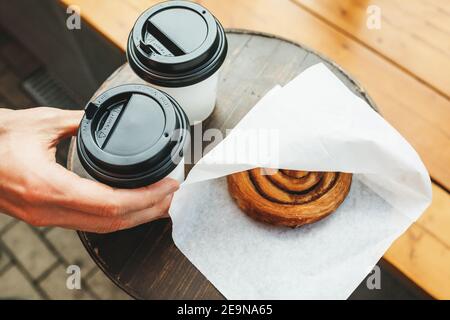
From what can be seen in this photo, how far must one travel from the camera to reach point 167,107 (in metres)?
0.84

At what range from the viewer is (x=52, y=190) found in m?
0.84

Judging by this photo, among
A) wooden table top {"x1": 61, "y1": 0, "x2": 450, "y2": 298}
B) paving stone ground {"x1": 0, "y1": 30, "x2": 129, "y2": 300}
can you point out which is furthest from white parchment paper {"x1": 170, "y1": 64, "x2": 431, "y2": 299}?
paving stone ground {"x1": 0, "y1": 30, "x2": 129, "y2": 300}

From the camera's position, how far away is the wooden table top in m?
1.30

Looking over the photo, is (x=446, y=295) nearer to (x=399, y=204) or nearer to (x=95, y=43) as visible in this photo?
(x=399, y=204)

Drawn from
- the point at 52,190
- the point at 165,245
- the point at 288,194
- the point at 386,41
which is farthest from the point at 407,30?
the point at 52,190

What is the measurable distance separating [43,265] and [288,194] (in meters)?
1.36

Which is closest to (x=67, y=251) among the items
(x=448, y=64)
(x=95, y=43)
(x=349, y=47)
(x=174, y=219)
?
(x=95, y=43)

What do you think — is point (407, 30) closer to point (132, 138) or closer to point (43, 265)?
point (132, 138)

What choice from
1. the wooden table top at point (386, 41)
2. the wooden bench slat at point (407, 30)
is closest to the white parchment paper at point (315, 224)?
the wooden table top at point (386, 41)

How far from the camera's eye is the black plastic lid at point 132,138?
79cm

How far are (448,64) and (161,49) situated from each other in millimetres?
1003

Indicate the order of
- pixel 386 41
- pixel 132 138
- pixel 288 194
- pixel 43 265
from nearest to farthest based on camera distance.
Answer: pixel 132 138
pixel 288 194
pixel 386 41
pixel 43 265

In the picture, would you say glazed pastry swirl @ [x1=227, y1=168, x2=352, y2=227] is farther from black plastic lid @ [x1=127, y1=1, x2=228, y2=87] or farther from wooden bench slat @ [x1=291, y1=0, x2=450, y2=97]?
wooden bench slat @ [x1=291, y1=0, x2=450, y2=97]

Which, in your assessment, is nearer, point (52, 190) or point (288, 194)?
point (52, 190)
